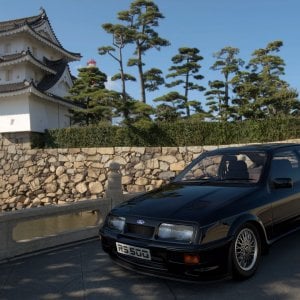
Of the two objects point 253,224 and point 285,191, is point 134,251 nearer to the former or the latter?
point 253,224

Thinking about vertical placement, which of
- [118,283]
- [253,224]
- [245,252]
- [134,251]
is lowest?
[118,283]

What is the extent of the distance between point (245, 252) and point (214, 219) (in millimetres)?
618

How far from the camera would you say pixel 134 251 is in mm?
4016

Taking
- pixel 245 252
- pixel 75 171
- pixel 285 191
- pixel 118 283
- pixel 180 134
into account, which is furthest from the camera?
pixel 75 171

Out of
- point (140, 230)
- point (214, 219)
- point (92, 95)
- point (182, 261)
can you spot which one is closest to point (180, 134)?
point (92, 95)

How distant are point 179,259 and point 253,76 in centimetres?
2495

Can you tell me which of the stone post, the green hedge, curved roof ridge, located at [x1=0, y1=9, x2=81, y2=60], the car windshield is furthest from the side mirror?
curved roof ridge, located at [x1=0, y1=9, x2=81, y2=60]

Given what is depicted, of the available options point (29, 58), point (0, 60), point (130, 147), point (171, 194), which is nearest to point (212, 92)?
point (130, 147)

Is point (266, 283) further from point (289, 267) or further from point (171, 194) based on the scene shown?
point (171, 194)

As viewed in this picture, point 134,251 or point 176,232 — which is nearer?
point 176,232

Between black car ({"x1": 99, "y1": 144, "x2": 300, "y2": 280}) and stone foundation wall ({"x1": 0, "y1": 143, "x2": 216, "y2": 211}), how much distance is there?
1246 centimetres

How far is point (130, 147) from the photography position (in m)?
20.0

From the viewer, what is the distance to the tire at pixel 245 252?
3937 mm

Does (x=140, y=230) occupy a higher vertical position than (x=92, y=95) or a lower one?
lower
